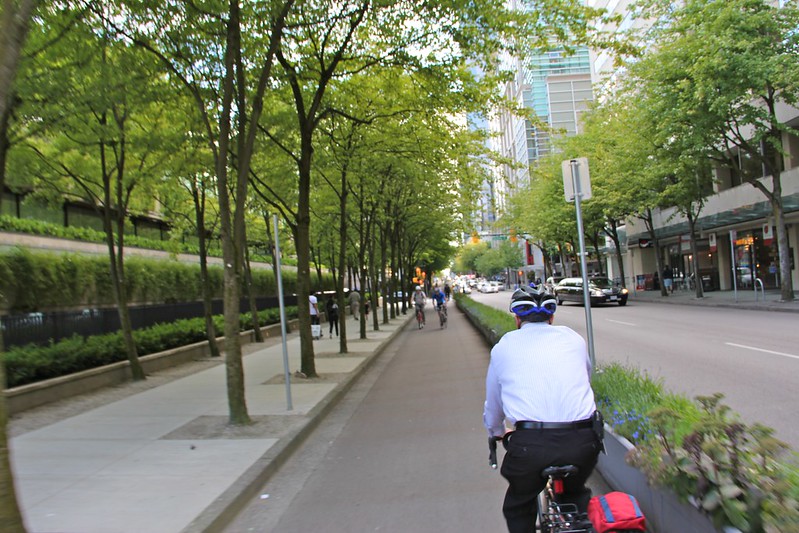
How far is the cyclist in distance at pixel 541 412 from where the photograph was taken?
285cm

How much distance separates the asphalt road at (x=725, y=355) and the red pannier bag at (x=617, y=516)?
359cm

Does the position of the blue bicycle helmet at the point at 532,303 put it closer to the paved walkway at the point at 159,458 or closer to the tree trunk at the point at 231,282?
the paved walkway at the point at 159,458

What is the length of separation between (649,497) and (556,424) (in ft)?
4.88

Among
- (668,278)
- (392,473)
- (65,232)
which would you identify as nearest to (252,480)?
(392,473)

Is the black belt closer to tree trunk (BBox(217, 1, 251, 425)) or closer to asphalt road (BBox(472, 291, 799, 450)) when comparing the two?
asphalt road (BBox(472, 291, 799, 450))

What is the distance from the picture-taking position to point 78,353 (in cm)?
1123

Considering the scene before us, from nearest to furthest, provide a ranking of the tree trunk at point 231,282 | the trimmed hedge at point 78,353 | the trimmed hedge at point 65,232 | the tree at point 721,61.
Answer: the tree trunk at point 231,282, the trimmed hedge at point 78,353, the trimmed hedge at point 65,232, the tree at point 721,61

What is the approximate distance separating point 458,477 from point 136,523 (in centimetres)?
277

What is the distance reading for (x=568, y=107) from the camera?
242ft

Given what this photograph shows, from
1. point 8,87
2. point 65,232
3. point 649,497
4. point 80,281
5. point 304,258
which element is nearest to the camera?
point 8,87

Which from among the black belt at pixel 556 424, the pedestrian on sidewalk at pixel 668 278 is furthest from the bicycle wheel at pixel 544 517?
the pedestrian on sidewalk at pixel 668 278

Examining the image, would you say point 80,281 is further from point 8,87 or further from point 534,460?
point 534,460

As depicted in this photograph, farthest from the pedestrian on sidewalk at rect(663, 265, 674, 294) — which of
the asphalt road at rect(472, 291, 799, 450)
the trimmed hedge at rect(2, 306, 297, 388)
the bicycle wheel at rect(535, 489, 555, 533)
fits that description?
the bicycle wheel at rect(535, 489, 555, 533)

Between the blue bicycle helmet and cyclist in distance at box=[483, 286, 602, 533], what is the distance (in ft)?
→ 0.29
